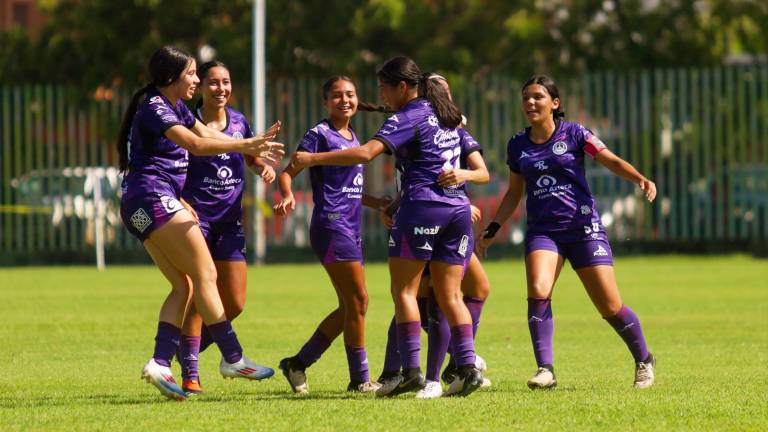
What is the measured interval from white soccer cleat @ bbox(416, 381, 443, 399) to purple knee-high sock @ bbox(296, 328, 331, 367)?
1190mm

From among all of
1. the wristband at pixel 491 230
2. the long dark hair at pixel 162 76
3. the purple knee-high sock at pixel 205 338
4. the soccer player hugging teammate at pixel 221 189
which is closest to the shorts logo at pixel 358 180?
the soccer player hugging teammate at pixel 221 189

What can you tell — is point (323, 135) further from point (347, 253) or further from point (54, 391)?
point (54, 391)

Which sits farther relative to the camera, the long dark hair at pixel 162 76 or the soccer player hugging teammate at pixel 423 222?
the long dark hair at pixel 162 76

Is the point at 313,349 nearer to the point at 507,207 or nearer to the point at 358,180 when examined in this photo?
the point at 358,180

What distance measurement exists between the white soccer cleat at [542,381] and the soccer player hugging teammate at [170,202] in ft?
5.62

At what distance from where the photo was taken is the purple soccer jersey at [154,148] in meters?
9.59

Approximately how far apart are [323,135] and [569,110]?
22.3 meters

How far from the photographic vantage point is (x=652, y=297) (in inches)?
784

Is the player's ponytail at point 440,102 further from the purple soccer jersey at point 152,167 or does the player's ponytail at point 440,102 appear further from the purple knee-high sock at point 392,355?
the purple soccer jersey at point 152,167

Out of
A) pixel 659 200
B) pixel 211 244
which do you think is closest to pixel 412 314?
pixel 211 244

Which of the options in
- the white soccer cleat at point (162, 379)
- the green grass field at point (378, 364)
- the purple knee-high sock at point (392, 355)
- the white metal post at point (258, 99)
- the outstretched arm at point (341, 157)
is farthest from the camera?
the white metal post at point (258, 99)

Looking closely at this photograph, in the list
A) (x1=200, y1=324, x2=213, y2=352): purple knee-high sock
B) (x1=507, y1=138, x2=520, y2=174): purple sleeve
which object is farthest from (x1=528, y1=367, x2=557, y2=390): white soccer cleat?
(x1=200, y1=324, x2=213, y2=352): purple knee-high sock

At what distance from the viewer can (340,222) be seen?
1034 centimetres

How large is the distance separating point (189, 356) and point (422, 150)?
2.08 m
